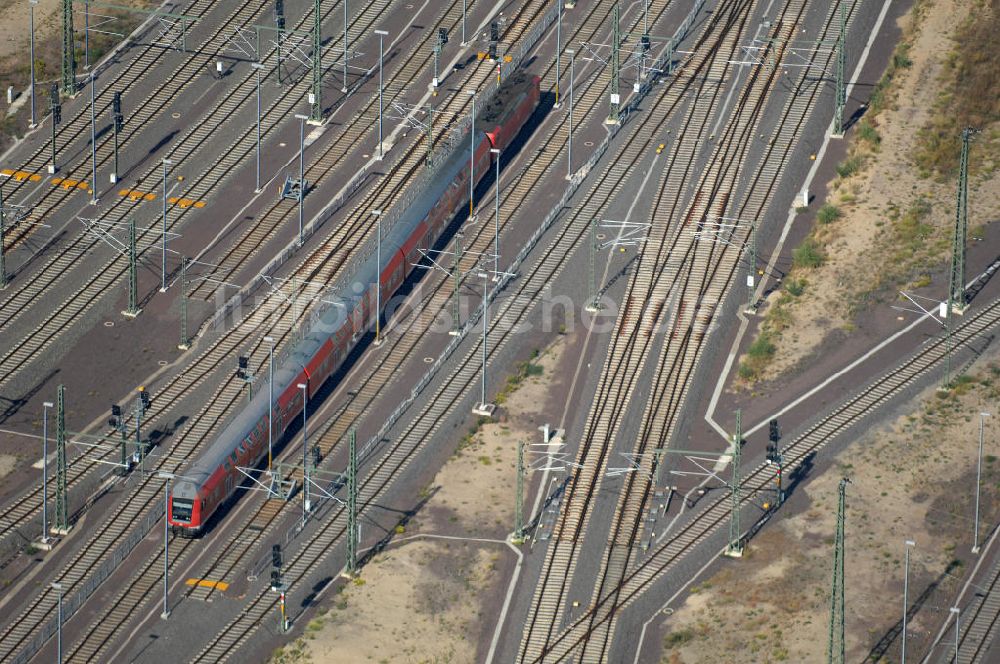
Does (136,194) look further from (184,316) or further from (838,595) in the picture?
(838,595)

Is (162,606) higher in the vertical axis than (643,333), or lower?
lower

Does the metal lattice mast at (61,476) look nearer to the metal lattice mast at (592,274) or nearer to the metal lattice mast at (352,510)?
the metal lattice mast at (352,510)

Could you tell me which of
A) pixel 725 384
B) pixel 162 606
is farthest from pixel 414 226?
pixel 162 606

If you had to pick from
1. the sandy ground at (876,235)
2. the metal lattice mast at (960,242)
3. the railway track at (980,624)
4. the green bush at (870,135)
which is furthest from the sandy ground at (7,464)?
the green bush at (870,135)

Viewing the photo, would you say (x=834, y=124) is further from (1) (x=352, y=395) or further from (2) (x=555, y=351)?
(1) (x=352, y=395)

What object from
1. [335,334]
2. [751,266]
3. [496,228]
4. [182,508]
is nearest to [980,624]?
[751,266]
